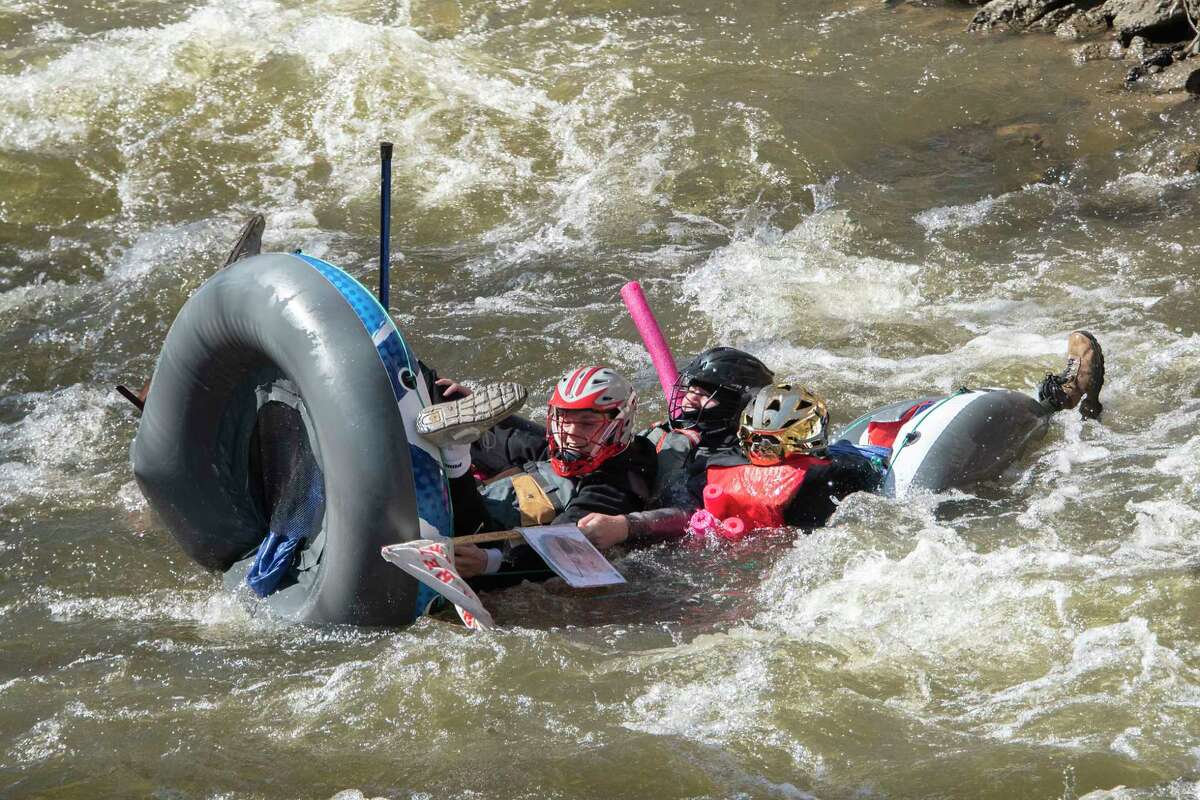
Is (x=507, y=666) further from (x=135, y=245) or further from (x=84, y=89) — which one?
(x=84, y=89)

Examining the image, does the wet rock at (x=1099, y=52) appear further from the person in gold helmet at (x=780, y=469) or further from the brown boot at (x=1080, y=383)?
the person in gold helmet at (x=780, y=469)

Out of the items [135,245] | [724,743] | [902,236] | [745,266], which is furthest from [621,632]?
[135,245]

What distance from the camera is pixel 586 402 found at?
17.7ft

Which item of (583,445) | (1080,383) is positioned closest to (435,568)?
(583,445)

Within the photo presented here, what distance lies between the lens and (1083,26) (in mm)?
12211

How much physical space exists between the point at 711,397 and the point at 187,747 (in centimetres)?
291

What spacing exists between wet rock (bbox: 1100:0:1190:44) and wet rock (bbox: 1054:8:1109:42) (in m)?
0.35

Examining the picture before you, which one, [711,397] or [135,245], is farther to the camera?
[135,245]

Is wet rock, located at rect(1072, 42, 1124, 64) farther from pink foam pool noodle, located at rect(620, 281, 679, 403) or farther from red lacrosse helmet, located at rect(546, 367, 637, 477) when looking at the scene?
red lacrosse helmet, located at rect(546, 367, 637, 477)

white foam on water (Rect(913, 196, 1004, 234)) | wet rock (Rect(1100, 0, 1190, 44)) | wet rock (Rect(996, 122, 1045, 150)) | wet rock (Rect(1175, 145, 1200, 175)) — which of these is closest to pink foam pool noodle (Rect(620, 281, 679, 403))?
white foam on water (Rect(913, 196, 1004, 234))

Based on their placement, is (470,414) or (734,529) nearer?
(470,414)

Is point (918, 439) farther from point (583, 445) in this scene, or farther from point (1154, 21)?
point (1154, 21)

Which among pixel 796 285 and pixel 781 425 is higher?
pixel 796 285

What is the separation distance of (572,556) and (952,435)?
200cm
